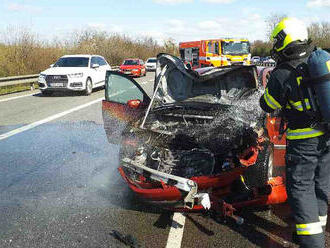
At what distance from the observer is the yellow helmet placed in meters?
2.63

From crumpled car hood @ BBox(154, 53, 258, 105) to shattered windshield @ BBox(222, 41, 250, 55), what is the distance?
18543 millimetres

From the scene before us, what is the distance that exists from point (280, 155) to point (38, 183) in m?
2.99

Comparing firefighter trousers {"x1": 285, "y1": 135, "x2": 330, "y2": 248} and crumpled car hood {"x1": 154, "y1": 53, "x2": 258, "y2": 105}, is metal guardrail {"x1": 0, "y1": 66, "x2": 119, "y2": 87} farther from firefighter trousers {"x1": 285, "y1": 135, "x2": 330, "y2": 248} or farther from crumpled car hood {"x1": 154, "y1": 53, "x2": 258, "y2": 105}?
firefighter trousers {"x1": 285, "y1": 135, "x2": 330, "y2": 248}

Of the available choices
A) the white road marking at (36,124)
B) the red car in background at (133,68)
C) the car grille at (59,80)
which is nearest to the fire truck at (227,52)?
the red car in background at (133,68)

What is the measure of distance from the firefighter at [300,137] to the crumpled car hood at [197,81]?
1401 mm

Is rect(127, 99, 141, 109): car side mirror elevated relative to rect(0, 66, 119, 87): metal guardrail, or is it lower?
Answer: elevated

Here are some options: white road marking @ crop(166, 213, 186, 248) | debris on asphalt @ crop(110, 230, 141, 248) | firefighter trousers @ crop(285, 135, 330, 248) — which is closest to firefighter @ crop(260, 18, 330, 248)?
firefighter trousers @ crop(285, 135, 330, 248)

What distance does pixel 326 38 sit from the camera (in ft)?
146

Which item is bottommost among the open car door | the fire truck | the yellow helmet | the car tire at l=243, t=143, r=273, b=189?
the car tire at l=243, t=143, r=273, b=189

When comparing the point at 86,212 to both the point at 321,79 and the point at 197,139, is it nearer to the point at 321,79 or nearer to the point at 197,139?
the point at 197,139

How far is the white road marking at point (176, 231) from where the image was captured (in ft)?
9.57

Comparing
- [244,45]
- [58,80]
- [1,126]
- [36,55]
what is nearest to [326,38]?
[244,45]

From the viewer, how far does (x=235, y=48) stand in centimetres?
2264

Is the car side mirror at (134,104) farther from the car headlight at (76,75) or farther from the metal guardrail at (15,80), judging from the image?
the metal guardrail at (15,80)
